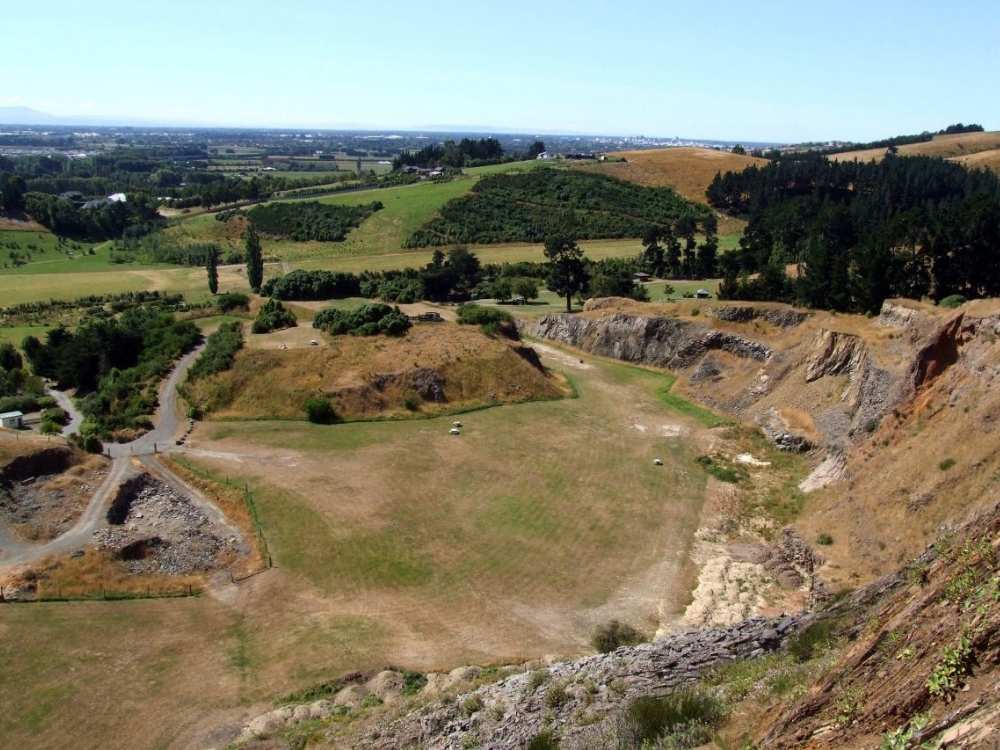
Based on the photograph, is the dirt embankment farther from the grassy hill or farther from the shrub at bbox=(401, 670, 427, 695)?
the grassy hill

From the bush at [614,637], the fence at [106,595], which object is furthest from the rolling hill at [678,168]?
the fence at [106,595]

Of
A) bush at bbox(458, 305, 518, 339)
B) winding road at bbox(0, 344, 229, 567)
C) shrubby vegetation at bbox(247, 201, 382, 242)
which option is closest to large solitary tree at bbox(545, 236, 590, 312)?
bush at bbox(458, 305, 518, 339)

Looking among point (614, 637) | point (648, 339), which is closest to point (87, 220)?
point (648, 339)

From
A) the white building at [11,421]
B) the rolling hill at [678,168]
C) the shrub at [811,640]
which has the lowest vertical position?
the white building at [11,421]

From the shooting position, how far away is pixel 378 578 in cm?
3116

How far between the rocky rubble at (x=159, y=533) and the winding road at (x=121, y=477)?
1.70 ft

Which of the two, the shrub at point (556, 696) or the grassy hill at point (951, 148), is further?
the grassy hill at point (951, 148)

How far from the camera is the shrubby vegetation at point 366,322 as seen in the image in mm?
60688

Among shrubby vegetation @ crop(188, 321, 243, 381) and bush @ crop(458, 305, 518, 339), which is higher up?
bush @ crop(458, 305, 518, 339)

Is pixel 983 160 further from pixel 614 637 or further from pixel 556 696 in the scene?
pixel 556 696

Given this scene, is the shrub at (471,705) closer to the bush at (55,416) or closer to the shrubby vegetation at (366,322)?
the bush at (55,416)

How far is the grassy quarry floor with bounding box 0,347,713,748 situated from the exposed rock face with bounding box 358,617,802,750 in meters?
5.33

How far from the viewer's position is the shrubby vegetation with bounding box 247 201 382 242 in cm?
12125

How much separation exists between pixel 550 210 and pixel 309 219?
135 feet
